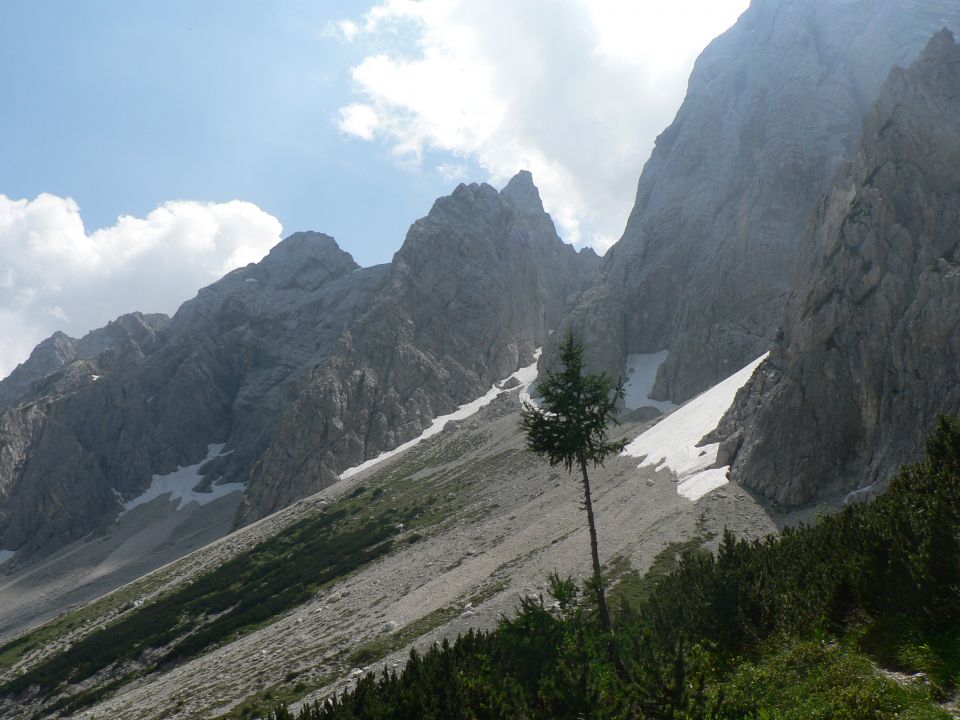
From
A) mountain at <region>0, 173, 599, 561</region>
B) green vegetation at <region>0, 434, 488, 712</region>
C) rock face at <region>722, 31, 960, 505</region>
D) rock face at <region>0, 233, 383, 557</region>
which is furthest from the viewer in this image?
rock face at <region>0, 233, 383, 557</region>

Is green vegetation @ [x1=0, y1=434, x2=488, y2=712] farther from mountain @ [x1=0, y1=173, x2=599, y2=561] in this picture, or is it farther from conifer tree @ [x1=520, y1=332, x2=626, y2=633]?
conifer tree @ [x1=520, y1=332, x2=626, y2=633]

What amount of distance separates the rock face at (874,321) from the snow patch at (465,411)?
225ft

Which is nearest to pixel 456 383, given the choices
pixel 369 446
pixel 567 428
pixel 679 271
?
pixel 369 446

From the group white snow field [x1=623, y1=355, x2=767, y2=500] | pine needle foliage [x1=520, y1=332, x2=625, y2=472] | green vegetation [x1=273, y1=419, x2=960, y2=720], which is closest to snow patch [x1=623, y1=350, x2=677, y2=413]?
white snow field [x1=623, y1=355, x2=767, y2=500]

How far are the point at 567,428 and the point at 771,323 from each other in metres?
87.2

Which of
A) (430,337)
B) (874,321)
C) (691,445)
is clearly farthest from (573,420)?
(430,337)

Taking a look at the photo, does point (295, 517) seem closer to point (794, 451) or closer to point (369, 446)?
point (369, 446)

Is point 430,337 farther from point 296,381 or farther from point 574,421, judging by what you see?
point 574,421

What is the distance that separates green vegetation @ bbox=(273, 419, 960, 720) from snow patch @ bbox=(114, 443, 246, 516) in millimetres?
143681

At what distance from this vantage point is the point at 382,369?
443 ft

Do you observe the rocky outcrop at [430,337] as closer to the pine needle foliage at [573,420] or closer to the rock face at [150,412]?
the rock face at [150,412]

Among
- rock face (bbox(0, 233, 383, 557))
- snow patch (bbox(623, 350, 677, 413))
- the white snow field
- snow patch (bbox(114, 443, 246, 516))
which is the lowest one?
the white snow field

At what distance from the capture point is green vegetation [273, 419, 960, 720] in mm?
10977

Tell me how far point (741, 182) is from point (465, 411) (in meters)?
71.6
